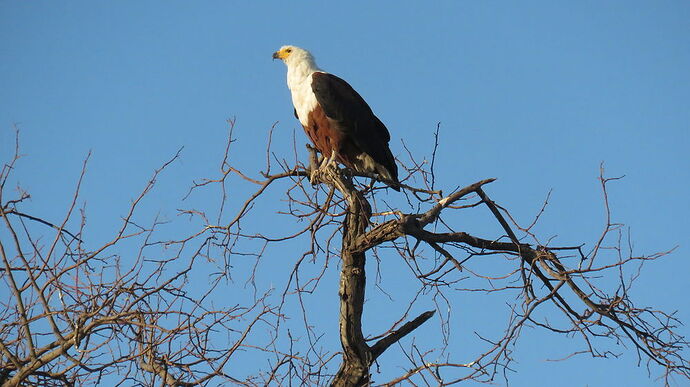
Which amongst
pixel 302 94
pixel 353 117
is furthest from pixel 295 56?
pixel 353 117

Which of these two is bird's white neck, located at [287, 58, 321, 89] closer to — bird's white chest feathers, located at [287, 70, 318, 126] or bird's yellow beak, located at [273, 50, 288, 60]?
bird's white chest feathers, located at [287, 70, 318, 126]

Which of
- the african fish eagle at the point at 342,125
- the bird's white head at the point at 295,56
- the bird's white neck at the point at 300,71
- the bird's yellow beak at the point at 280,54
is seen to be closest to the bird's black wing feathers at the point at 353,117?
the african fish eagle at the point at 342,125

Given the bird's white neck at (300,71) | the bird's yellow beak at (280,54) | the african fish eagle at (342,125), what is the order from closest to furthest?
1. the african fish eagle at (342,125)
2. the bird's white neck at (300,71)
3. the bird's yellow beak at (280,54)

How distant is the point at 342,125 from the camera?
18.6 ft

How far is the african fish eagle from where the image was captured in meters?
5.67

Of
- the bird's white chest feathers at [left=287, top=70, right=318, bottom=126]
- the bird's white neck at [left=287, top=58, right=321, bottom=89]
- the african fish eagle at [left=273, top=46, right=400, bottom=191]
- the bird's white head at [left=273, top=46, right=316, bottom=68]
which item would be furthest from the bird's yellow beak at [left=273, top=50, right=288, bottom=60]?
the african fish eagle at [left=273, top=46, right=400, bottom=191]

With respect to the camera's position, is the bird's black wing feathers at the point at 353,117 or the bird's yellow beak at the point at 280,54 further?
the bird's yellow beak at the point at 280,54

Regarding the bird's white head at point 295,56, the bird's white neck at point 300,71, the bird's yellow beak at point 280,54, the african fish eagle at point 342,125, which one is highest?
the bird's yellow beak at point 280,54

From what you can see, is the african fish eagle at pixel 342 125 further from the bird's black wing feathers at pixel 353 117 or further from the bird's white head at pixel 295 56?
the bird's white head at pixel 295 56

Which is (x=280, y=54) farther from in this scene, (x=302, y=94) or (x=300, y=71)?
(x=302, y=94)

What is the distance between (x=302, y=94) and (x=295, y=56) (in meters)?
0.52

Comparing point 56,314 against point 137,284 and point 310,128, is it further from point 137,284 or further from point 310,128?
point 310,128

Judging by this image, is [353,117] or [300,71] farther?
[300,71]

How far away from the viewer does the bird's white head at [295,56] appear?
6.18 metres
